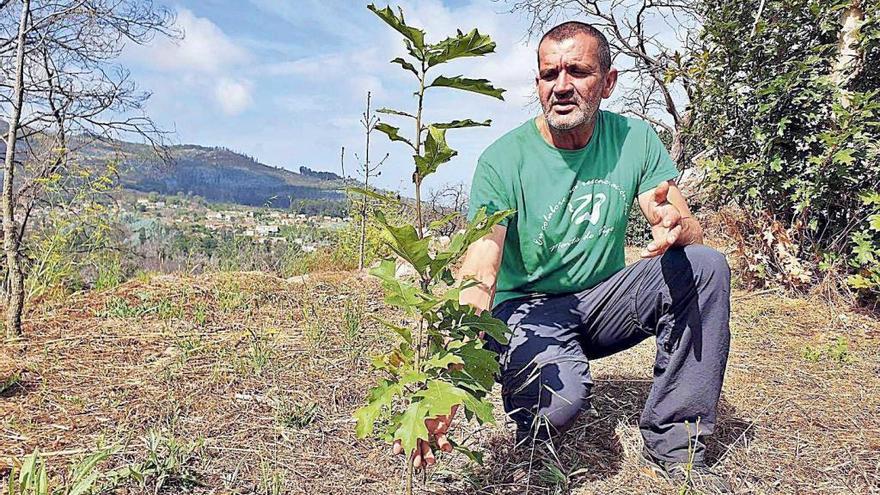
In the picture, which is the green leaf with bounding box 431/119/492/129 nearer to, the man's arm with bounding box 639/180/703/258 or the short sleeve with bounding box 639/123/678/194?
the man's arm with bounding box 639/180/703/258

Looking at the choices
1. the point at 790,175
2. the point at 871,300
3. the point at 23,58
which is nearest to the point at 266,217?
the point at 23,58

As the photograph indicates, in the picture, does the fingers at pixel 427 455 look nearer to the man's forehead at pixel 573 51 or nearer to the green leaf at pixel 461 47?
the green leaf at pixel 461 47

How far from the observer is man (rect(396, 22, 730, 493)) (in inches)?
80.1

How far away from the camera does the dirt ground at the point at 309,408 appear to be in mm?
2043

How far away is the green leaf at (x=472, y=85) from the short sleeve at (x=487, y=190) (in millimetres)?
805

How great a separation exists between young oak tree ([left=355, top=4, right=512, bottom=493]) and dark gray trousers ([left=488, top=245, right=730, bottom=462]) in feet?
1.94

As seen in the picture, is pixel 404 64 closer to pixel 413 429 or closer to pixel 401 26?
pixel 401 26

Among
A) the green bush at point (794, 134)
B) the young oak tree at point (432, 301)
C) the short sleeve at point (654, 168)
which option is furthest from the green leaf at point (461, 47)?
the green bush at point (794, 134)

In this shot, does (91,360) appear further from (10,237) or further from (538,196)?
(538,196)

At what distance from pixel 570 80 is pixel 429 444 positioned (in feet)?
4.58

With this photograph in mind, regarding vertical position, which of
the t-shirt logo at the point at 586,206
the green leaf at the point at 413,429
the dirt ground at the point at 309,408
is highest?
the t-shirt logo at the point at 586,206

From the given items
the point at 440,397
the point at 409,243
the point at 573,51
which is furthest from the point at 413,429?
the point at 573,51

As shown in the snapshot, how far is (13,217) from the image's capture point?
330 cm

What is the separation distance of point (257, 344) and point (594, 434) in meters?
1.73
